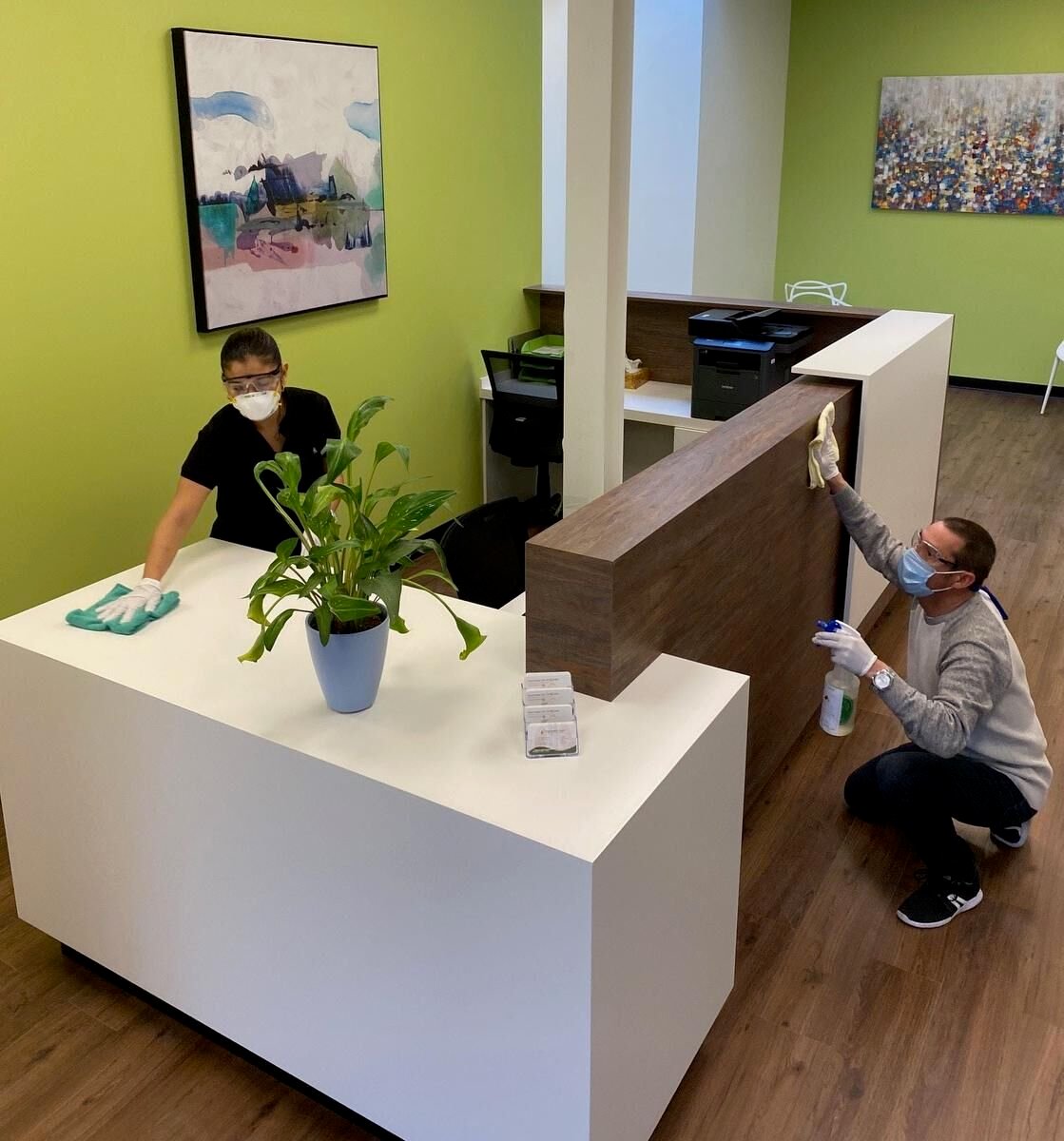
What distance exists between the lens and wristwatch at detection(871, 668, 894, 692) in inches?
89.7

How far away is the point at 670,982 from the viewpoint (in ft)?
6.15

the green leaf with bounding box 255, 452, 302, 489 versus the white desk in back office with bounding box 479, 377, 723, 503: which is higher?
the green leaf with bounding box 255, 452, 302, 489

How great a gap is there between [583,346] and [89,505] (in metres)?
1.55

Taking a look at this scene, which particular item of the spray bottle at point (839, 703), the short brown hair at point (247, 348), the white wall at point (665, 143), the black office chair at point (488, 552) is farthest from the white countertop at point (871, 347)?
the white wall at point (665, 143)

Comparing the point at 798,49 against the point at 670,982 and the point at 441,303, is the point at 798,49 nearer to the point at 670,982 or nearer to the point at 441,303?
the point at 441,303

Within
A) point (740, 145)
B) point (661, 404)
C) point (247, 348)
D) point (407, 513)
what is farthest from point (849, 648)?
point (740, 145)

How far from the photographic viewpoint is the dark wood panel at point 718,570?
1889 mm

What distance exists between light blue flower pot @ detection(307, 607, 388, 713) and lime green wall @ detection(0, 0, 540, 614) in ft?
5.36

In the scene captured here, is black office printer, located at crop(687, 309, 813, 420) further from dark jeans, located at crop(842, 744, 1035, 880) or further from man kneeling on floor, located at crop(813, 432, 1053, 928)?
dark jeans, located at crop(842, 744, 1035, 880)

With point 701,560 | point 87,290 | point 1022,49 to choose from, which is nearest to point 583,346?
point 701,560

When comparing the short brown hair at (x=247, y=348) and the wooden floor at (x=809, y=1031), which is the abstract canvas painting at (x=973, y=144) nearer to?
the wooden floor at (x=809, y=1031)

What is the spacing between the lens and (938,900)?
2.53 meters

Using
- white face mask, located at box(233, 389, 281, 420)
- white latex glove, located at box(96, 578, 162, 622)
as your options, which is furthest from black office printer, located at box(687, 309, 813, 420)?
white latex glove, located at box(96, 578, 162, 622)

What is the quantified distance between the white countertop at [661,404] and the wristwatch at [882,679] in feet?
6.03
